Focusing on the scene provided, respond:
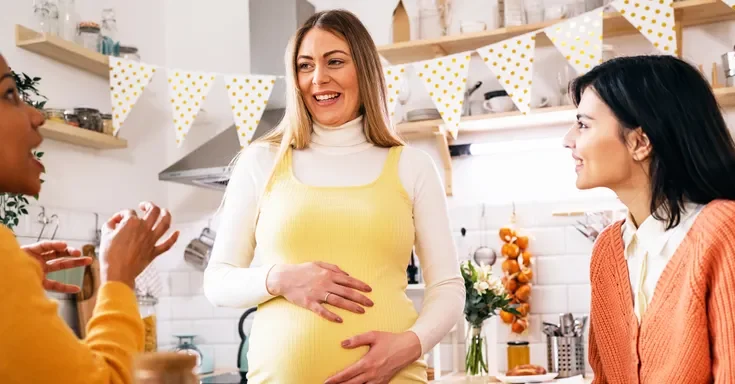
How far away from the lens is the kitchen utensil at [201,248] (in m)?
4.06

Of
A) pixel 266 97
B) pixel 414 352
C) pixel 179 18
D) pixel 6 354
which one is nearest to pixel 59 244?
pixel 6 354

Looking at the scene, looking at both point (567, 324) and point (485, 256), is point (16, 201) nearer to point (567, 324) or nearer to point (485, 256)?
point (485, 256)

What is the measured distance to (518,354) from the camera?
11.1ft

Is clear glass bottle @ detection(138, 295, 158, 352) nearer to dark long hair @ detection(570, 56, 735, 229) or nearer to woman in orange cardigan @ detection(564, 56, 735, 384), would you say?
woman in orange cardigan @ detection(564, 56, 735, 384)

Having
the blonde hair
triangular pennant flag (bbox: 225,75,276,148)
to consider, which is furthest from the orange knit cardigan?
triangular pennant flag (bbox: 225,75,276,148)

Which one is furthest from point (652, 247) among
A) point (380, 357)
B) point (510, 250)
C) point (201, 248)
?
point (201, 248)

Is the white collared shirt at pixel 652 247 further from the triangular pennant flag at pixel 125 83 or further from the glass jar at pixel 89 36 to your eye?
the glass jar at pixel 89 36

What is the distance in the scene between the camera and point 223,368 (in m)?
3.99

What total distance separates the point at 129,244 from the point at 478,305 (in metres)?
2.18

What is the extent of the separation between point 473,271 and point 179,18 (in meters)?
2.19

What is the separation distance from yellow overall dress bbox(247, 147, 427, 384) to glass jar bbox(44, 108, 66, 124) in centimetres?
198

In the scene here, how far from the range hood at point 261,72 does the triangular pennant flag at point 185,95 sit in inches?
12.9

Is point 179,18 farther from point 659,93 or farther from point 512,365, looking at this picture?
point 659,93

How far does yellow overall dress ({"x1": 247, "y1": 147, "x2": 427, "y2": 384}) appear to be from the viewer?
1.56 meters
